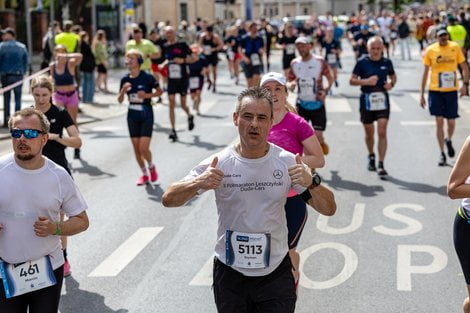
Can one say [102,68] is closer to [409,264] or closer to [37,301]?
[409,264]

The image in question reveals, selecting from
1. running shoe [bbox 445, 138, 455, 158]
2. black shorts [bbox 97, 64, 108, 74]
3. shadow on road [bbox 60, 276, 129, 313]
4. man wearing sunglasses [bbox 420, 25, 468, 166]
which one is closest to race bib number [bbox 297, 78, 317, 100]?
man wearing sunglasses [bbox 420, 25, 468, 166]

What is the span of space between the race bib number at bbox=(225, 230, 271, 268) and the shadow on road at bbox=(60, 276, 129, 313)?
249 cm

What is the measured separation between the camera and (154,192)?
12.3 metres

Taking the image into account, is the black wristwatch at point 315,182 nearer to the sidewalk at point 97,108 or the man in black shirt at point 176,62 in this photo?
the man in black shirt at point 176,62

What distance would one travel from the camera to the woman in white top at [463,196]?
17.3 ft

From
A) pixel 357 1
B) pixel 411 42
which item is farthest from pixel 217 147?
pixel 357 1

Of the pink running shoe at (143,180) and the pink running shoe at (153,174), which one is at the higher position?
the pink running shoe at (153,174)

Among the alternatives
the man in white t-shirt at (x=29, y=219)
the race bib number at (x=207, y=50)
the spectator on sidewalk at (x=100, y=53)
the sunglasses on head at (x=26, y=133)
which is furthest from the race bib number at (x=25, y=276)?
the spectator on sidewalk at (x=100, y=53)

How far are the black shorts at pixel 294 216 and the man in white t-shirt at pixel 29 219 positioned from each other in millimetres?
1834

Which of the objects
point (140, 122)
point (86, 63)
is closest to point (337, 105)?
point (86, 63)

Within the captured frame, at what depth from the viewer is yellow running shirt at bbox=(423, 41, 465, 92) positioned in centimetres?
1351

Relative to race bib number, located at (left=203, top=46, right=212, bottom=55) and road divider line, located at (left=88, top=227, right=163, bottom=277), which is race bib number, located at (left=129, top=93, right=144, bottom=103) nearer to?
road divider line, located at (left=88, top=227, right=163, bottom=277)

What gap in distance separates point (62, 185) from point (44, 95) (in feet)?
10.2

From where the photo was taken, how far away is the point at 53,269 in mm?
5285
